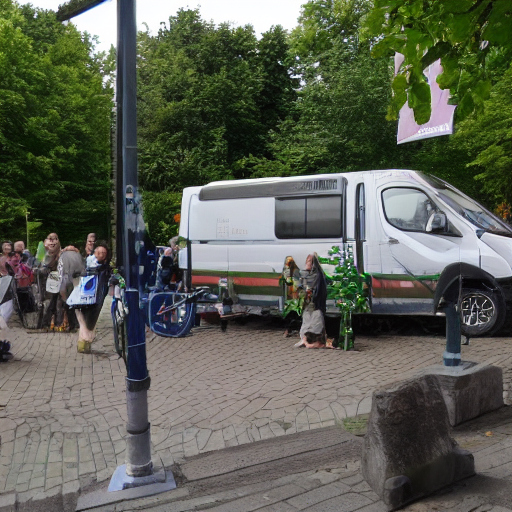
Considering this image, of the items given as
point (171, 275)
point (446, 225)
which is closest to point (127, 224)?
point (446, 225)

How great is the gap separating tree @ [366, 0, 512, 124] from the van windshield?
633cm

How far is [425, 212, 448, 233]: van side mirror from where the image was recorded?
1091 centimetres

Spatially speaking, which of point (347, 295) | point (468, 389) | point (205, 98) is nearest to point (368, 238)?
point (347, 295)

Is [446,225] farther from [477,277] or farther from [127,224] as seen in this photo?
[127,224]

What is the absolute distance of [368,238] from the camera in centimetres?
1159

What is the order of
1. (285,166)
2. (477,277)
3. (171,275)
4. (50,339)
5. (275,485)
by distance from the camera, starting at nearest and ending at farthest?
(275,485) < (477,277) < (50,339) < (171,275) < (285,166)

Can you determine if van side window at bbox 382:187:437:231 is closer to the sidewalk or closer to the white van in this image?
the white van

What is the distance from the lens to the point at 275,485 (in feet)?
14.7

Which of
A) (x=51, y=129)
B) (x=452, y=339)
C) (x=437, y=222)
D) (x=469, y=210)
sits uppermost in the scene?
(x=51, y=129)

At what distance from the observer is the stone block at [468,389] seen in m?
5.75

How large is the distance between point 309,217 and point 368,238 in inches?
44.5

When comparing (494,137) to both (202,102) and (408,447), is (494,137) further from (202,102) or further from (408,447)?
(408,447)

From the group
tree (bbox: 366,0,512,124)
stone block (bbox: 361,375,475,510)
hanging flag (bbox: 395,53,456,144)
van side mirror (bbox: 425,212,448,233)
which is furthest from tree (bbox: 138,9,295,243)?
stone block (bbox: 361,375,475,510)

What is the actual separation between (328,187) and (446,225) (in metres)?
2.15
